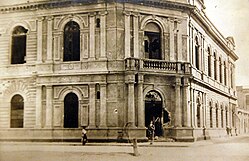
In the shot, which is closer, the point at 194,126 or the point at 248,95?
the point at 248,95

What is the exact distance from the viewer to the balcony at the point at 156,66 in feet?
39.5

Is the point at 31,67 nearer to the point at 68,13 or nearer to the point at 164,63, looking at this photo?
the point at 68,13

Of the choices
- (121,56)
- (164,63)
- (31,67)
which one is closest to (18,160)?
(31,67)

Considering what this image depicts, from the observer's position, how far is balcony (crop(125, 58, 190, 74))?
12.0 m

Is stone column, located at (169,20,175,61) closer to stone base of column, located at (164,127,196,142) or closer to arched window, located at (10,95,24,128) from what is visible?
stone base of column, located at (164,127,196,142)

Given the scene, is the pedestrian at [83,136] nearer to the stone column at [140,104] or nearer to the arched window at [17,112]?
the arched window at [17,112]

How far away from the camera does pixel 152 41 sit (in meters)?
13.2

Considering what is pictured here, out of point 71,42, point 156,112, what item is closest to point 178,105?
point 156,112

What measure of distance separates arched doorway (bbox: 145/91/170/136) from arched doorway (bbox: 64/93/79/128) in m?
2.27

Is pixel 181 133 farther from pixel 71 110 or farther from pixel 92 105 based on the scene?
pixel 71 110

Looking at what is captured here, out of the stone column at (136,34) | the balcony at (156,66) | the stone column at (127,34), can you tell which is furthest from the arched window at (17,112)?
the stone column at (136,34)

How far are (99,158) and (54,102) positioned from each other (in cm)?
259

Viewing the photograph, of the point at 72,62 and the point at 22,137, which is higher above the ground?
the point at 72,62

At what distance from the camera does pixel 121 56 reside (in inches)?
476
